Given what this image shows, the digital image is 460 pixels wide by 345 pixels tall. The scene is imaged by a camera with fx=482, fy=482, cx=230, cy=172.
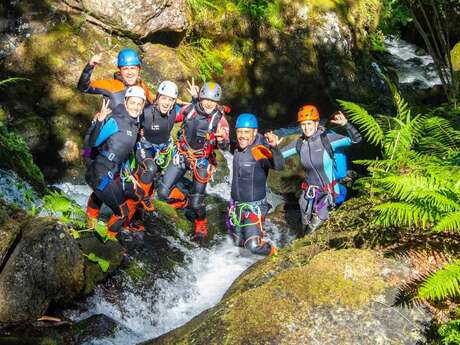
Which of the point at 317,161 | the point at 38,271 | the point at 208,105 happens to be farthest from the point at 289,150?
the point at 38,271

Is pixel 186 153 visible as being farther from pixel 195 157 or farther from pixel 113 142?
pixel 113 142

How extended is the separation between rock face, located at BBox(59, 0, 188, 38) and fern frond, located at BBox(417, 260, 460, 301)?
993 cm

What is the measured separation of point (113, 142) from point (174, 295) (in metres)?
2.36

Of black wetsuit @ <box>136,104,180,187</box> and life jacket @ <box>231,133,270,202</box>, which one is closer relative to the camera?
life jacket @ <box>231,133,270,202</box>

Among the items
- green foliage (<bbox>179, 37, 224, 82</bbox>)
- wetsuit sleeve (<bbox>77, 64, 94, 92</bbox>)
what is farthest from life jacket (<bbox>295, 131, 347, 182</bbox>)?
green foliage (<bbox>179, 37, 224, 82</bbox>)

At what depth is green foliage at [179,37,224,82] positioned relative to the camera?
40.5ft

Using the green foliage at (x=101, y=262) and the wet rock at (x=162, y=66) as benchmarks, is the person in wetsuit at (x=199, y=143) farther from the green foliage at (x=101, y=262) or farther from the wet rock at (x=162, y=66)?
the wet rock at (x=162, y=66)

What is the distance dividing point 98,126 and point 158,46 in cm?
602

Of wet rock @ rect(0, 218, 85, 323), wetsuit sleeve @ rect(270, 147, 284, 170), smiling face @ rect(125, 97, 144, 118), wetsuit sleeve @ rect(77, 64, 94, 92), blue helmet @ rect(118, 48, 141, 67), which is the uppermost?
blue helmet @ rect(118, 48, 141, 67)

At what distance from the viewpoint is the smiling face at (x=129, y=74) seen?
7.56 metres

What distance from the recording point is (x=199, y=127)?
27.1 feet

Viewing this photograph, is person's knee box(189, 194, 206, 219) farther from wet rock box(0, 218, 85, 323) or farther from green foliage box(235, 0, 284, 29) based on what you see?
green foliage box(235, 0, 284, 29)

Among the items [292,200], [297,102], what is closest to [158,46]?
[297,102]

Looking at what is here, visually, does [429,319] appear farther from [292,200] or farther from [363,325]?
[292,200]
